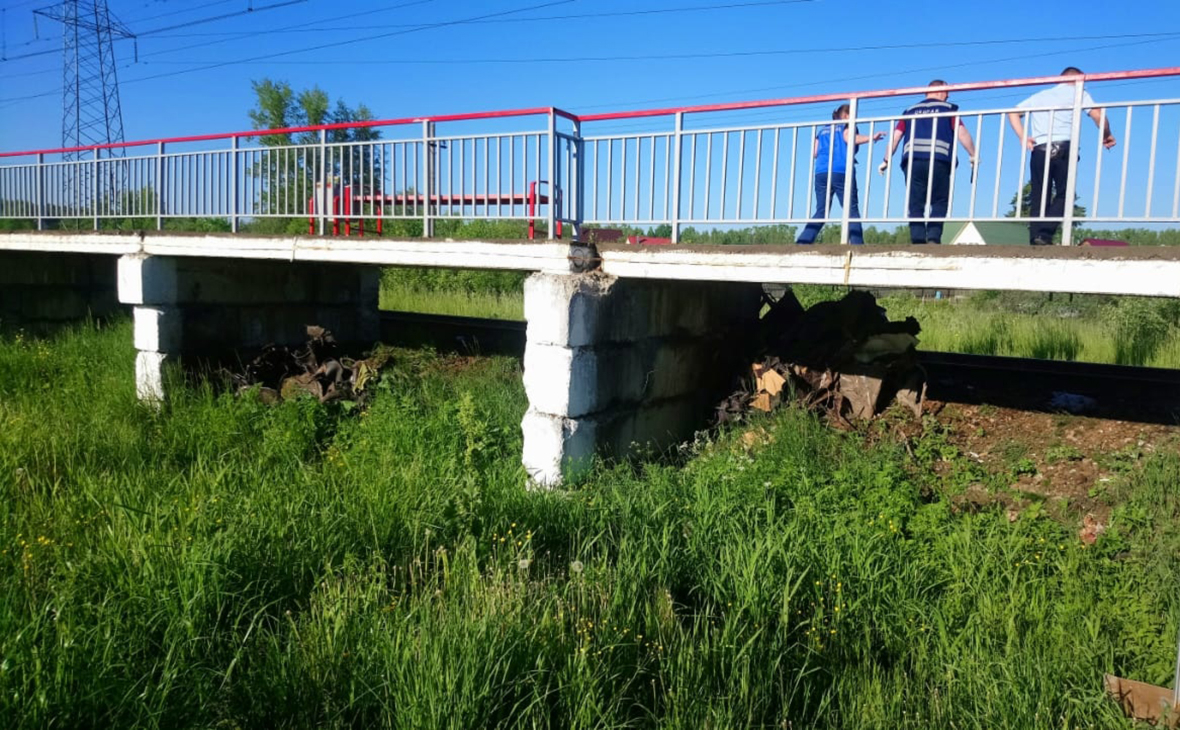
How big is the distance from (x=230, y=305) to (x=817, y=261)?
810 centimetres

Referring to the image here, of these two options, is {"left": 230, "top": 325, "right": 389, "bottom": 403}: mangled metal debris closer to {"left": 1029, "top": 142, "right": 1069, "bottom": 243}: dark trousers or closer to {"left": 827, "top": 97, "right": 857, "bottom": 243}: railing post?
{"left": 827, "top": 97, "right": 857, "bottom": 243}: railing post

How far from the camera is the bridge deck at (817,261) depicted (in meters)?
5.57

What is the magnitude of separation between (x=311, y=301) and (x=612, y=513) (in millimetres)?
7541

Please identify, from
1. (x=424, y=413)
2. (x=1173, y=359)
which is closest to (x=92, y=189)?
(x=424, y=413)

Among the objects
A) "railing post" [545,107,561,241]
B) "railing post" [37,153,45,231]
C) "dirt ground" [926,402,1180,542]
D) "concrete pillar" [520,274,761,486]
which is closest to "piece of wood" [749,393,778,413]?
"concrete pillar" [520,274,761,486]

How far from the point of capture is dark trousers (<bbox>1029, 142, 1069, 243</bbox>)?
623 centimetres

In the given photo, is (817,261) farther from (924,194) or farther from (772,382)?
(772,382)

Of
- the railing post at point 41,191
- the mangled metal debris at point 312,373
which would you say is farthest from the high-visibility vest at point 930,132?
the railing post at point 41,191

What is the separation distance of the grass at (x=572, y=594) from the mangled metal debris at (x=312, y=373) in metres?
2.78

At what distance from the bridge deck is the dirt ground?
1.64 metres

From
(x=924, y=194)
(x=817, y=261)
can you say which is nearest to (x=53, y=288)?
(x=817, y=261)

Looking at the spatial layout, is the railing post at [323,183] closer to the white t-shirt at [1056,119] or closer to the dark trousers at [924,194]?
the dark trousers at [924,194]

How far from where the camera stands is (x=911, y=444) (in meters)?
7.47

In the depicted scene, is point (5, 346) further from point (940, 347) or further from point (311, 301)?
point (940, 347)
